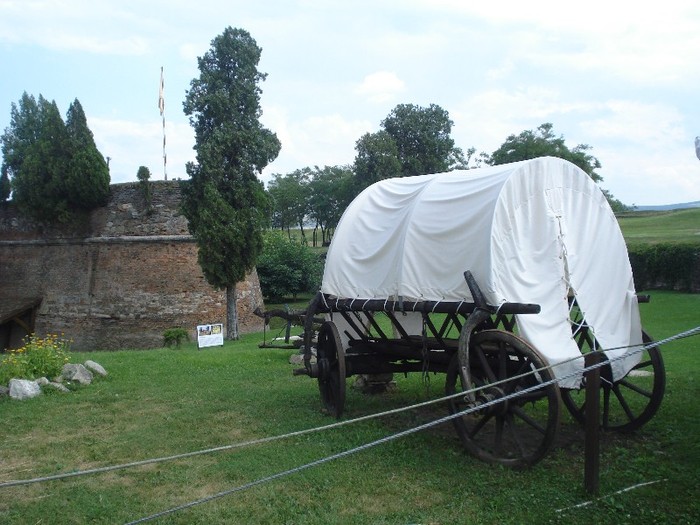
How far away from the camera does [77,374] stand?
10656mm

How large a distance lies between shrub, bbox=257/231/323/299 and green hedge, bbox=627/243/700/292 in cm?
1415

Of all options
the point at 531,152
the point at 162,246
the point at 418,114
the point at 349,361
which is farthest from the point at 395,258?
the point at 418,114

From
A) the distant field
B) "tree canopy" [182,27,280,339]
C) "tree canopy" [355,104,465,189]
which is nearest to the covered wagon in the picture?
"tree canopy" [182,27,280,339]

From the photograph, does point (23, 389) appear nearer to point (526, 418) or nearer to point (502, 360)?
point (502, 360)

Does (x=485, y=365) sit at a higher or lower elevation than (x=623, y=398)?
higher

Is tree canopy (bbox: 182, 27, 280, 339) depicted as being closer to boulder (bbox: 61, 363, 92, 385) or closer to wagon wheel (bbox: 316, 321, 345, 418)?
boulder (bbox: 61, 363, 92, 385)

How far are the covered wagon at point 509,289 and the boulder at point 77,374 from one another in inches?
187

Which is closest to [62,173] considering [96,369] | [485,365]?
[96,369]

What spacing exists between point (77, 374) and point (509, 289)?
7406 millimetres

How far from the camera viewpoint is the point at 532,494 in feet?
17.2

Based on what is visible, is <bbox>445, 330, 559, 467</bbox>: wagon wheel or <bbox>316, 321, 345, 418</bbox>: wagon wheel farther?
<bbox>316, 321, 345, 418</bbox>: wagon wheel

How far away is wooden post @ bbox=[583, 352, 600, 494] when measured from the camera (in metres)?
5.21

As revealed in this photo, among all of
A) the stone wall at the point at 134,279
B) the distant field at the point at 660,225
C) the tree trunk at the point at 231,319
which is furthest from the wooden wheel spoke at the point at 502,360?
the distant field at the point at 660,225

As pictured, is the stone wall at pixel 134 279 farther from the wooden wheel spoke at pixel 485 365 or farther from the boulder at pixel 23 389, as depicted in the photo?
the wooden wheel spoke at pixel 485 365
